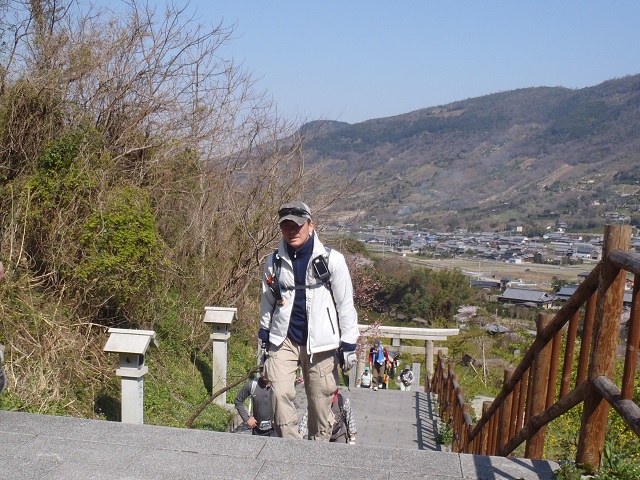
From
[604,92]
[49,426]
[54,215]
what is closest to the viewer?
[49,426]

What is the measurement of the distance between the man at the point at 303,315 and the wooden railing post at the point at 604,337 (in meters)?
1.60

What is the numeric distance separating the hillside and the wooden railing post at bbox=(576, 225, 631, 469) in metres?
46.1

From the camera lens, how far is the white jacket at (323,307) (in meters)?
4.64

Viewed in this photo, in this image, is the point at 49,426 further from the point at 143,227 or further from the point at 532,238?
the point at 532,238

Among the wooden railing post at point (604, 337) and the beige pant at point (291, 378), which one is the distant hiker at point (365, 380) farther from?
the wooden railing post at point (604, 337)

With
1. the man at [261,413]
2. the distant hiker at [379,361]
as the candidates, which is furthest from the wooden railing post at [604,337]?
the distant hiker at [379,361]

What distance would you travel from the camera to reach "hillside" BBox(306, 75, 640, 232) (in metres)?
67.4

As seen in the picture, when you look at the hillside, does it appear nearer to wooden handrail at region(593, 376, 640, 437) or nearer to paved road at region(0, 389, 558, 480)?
paved road at region(0, 389, 558, 480)

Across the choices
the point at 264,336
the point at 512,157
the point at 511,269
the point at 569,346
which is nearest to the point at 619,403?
the point at 569,346

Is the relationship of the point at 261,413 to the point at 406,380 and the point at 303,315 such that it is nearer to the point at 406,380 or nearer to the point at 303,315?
the point at 303,315

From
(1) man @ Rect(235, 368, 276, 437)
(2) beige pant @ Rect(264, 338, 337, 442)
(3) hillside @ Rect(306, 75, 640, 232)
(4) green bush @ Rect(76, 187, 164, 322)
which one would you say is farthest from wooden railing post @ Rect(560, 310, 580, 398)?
(3) hillside @ Rect(306, 75, 640, 232)

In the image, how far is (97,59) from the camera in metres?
10.1

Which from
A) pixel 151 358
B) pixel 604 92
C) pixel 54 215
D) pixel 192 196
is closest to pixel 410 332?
pixel 192 196

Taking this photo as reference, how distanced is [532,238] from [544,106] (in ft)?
237
